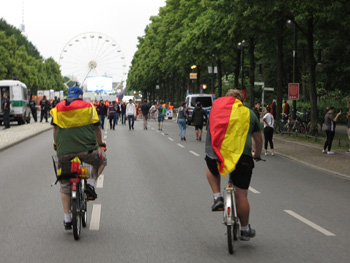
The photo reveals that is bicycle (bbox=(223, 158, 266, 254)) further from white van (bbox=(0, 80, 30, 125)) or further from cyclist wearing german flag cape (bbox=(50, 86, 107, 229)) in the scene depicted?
white van (bbox=(0, 80, 30, 125))

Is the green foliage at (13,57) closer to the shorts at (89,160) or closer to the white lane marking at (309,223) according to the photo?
the white lane marking at (309,223)

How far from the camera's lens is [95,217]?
26.5 feet

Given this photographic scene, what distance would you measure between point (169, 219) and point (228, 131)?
2183mm

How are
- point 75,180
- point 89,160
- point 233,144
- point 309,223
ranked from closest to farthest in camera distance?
point 233,144
point 75,180
point 89,160
point 309,223

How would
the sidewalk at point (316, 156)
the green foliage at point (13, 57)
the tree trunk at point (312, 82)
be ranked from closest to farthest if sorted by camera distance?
the sidewalk at point (316, 156), the tree trunk at point (312, 82), the green foliage at point (13, 57)

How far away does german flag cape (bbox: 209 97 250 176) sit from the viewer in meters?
6.12

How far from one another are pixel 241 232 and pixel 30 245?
87.6 inches

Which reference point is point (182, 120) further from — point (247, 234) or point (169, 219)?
point (247, 234)

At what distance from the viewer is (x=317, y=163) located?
644 inches

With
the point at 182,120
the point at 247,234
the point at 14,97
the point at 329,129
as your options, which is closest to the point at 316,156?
the point at 329,129

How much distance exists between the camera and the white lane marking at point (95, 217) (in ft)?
Result: 24.4

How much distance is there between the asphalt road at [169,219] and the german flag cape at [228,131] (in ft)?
3.22

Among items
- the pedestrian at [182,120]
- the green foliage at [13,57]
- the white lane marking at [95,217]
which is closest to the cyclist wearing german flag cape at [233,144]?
the white lane marking at [95,217]

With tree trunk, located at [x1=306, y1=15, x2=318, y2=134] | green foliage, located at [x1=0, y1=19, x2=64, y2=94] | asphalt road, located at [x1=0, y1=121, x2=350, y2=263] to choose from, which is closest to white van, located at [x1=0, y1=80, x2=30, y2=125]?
tree trunk, located at [x1=306, y1=15, x2=318, y2=134]
